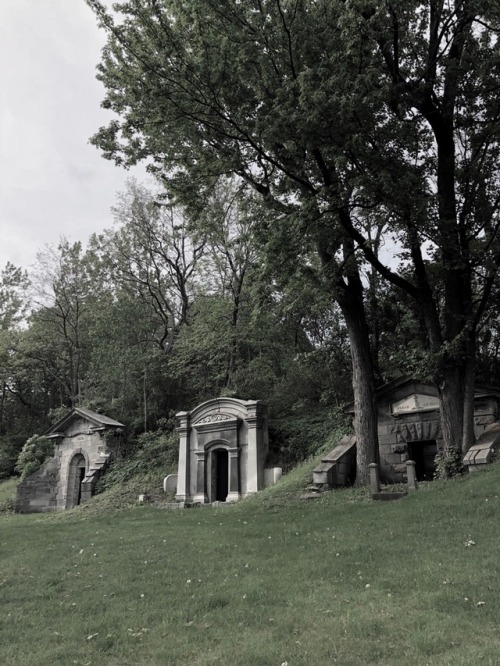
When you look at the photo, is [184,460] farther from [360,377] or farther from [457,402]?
[457,402]

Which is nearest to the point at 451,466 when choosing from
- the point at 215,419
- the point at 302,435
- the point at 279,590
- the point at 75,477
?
the point at 302,435

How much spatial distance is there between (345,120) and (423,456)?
34.2ft

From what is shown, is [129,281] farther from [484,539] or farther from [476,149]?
[484,539]

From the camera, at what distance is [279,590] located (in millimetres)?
6477

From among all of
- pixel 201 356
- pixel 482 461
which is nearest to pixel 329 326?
pixel 201 356

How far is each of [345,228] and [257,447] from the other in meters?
8.65

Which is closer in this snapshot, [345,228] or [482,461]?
[482,461]

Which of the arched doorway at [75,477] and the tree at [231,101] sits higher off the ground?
the tree at [231,101]

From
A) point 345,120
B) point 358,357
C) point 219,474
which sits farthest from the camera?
point 219,474

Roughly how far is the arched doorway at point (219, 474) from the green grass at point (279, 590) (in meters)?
7.64

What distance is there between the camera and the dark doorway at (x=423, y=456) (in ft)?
51.4

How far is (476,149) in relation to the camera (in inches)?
554

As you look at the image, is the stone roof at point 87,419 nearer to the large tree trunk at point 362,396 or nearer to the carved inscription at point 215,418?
the carved inscription at point 215,418

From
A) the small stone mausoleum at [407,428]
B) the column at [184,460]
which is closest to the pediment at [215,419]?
the column at [184,460]
